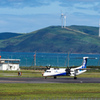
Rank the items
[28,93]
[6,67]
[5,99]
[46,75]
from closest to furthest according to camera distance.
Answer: [5,99] → [28,93] → [46,75] → [6,67]

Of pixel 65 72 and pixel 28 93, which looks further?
pixel 65 72

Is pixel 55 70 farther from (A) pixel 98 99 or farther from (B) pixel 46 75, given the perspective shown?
(A) pixel 98 99

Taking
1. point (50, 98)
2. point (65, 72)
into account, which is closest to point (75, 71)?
point (65, 72)

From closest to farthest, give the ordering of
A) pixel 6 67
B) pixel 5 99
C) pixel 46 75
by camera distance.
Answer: pixel 5 99
pixel 46 75
pixel 6 67

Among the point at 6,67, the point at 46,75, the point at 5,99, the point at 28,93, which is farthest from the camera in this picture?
the point at 6,67

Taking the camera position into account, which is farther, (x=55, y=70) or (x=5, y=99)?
(x=55, y=70)

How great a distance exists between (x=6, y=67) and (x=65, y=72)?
65.7 meters

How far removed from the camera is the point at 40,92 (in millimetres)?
64750

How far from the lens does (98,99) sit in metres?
55.0

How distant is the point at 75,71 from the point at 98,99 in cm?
5588

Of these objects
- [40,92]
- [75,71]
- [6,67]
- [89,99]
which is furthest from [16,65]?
[89,99]

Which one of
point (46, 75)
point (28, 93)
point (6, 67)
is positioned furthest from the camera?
point (6, 67)

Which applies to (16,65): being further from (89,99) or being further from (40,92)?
(89,99)

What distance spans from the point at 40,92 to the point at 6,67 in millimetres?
104860
